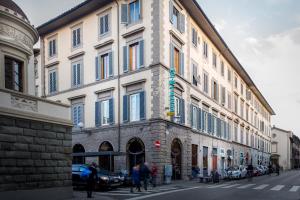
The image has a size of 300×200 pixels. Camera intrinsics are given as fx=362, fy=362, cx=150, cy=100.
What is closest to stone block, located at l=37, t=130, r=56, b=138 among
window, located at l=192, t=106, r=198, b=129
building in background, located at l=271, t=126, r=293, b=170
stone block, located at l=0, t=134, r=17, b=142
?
stone block, located at l=0, t=134, r=17, b=142

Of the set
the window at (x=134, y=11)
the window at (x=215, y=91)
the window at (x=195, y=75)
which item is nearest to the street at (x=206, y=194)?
the window at (x=134, y=11)

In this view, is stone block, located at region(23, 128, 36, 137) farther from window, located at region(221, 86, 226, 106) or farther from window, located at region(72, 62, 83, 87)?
window, located at region(221, 86, 226, 106)

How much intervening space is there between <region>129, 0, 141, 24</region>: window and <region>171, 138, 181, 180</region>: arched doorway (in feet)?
31.8

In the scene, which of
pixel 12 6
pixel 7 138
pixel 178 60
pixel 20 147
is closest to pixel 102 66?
pixel 178 60

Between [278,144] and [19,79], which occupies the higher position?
[19,79]

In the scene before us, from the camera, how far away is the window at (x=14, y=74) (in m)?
17.9

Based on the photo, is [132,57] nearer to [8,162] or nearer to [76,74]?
[76,74]

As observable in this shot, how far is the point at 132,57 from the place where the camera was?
27656 millimetres

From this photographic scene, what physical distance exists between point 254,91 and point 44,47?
4055cm

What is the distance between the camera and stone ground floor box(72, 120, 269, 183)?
82.3ft

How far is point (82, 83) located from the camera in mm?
31562

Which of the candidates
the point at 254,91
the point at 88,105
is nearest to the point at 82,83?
the point at 88,105

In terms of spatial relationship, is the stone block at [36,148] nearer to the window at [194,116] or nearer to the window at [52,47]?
the window at [194,116]

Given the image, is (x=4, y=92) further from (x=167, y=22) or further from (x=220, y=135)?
(x=220, y=135)
